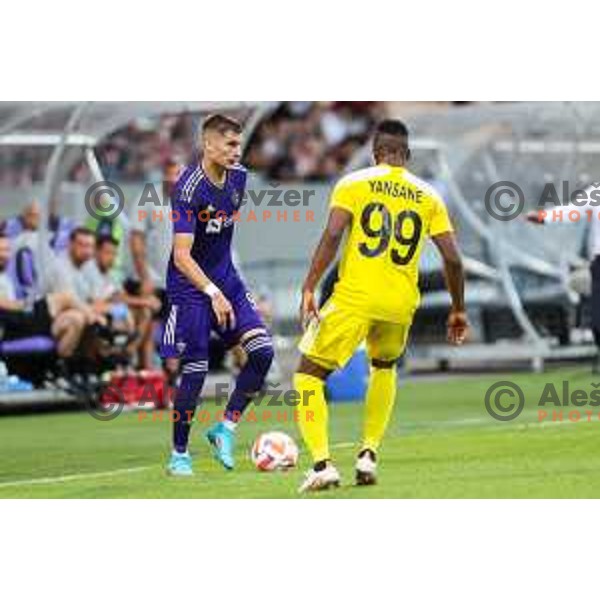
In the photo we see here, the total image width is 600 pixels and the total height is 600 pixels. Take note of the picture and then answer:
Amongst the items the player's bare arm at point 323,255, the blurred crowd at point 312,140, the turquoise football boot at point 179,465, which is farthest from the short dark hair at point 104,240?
Result: the player's bare arm at point 323,255

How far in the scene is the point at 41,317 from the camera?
55.2ft

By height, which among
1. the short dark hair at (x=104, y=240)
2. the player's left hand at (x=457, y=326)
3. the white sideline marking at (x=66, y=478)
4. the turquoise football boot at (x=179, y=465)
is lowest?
the white sideline marking at (x=66, y=478)

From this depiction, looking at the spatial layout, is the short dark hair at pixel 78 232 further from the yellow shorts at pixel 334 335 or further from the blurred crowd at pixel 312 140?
the yellow shorts at pixel 334 335

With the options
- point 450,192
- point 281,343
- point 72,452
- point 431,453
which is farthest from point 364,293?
point 450,192

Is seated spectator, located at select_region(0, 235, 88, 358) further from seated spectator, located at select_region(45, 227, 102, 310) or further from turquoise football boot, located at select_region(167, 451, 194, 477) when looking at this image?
turquoise football boot, located at select_region(167, 451, 194, 477)

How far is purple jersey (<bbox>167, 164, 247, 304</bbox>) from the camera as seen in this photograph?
1069 cm

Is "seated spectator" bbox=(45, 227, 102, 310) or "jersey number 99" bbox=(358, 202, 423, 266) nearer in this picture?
"jersey number 99" bbox=(358, 202, 423, 266)

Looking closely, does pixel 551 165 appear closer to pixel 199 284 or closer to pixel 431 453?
pixel 431 453

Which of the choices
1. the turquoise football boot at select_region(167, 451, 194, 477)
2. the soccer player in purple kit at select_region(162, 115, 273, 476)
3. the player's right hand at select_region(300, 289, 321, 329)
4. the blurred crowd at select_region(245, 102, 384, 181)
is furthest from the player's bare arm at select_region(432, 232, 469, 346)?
the blurred crowd at select_region(245, 102, 384, 181)

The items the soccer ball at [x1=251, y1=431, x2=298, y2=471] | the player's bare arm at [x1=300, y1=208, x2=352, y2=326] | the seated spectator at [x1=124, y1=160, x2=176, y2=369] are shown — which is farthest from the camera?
the seated spectator at [x1=124, y1=160, x2=176, y2=369]

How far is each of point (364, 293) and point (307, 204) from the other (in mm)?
8944

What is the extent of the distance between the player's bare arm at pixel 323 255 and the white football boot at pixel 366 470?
80 cm

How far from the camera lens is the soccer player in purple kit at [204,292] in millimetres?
10695

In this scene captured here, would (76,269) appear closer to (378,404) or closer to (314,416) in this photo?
(378,404)
